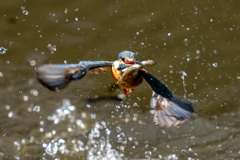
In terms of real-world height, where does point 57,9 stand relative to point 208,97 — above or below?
above

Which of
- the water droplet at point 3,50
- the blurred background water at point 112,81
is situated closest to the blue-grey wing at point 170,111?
the blurred background water at point 112,81

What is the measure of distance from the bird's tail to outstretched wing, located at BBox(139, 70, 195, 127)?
0.53m

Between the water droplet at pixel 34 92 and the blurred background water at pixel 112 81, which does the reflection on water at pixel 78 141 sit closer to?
the blurred background water at pixel 112 81

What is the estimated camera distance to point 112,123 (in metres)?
3.19

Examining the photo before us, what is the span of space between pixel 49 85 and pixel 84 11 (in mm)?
1064

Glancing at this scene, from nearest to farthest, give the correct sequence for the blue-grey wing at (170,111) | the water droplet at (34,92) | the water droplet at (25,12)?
the blue-grey wing at (170,111) < the water droplet at (25,12) < the water droplet at (34,92)

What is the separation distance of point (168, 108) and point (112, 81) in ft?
3.40

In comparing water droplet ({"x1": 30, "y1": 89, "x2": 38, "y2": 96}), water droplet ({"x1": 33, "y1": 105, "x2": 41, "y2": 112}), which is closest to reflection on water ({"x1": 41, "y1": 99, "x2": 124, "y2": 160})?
water droplet ({"x1": 33, "y1": 105, "x2": 41, "y2": 112})

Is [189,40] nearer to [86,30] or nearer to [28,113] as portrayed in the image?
[86,30]

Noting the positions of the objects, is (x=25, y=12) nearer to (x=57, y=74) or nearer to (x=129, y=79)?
(x=57, y=74)

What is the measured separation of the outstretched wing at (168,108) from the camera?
2033 millimetres

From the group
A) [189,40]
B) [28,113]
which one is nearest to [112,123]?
[28,113]

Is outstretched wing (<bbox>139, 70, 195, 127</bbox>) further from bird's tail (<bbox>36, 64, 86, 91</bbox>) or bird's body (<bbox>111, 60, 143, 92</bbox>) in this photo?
bird's tail (<bbox>36, 64, 86, 91</bbox>)

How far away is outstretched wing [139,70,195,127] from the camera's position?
203 cm
